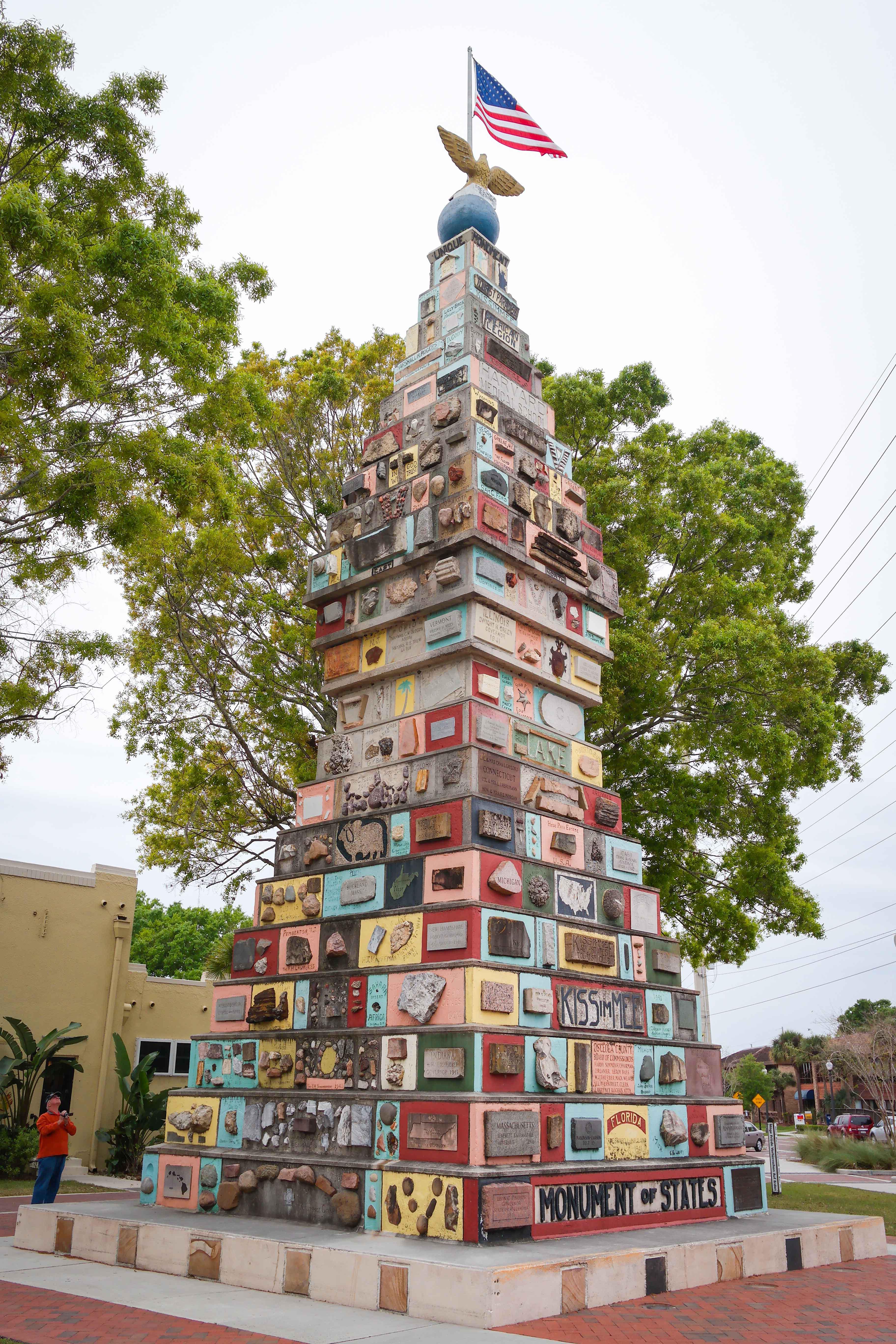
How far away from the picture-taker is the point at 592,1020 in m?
9.49

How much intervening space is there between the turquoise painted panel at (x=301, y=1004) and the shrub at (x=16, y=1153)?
10.8 metres

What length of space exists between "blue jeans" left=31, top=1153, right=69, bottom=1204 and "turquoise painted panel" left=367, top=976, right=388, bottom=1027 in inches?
182

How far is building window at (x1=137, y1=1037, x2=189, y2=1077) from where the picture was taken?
2197cm

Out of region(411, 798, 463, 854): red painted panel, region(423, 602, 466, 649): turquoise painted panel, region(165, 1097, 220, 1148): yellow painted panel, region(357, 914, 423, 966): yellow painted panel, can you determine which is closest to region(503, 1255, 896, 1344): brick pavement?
region(357, 914, 423, 966): yellow painted panel

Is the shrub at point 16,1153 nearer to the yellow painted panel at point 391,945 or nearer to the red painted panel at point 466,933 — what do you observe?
the yellow painted panel at point 391,945

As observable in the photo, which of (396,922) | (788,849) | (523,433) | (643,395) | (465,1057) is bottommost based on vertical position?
(465,1057)

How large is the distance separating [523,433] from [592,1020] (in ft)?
21.7

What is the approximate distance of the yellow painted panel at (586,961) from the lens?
946 centimetres

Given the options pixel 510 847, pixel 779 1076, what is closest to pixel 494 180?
pixel 510 847

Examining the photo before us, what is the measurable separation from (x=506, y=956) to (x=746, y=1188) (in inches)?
155

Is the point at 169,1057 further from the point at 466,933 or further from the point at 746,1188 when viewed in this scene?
the point at 466,933

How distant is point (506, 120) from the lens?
1412 cm

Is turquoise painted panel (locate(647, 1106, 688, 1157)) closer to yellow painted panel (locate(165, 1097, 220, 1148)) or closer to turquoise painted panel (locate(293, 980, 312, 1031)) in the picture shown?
turquoise painted panel (locate(293, 980, 312, 1031))

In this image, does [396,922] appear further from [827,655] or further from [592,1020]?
[827,655]
